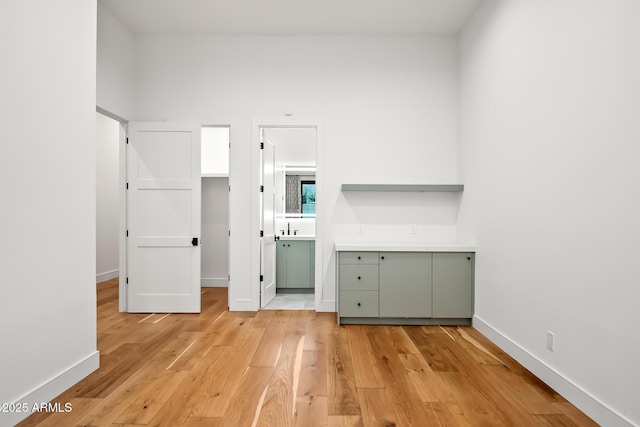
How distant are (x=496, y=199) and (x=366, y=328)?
1822mm

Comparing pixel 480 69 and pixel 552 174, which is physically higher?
pixel 480 69

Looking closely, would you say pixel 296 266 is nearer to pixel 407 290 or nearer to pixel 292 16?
pixel 407 290

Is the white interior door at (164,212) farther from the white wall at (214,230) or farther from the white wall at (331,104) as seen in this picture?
the white wall at (214,230)

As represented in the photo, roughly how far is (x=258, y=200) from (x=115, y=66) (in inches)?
85.5

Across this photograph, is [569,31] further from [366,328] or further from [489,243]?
[366,328]

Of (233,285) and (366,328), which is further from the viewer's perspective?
(233,285)

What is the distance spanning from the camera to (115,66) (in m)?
3.98

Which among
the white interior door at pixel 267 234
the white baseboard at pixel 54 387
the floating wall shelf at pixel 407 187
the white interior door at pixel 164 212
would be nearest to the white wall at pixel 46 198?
the white baseboard at pixel 54 387

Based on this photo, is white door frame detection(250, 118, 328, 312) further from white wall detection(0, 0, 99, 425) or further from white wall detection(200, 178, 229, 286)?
white wall detection(0, 0, 99, 425)

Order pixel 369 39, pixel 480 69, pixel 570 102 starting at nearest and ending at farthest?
pixel 570 102 < pixel 480 69 < pixel 369 39

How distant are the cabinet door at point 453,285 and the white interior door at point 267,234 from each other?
203 cm

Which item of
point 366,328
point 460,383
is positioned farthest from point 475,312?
point 460,383

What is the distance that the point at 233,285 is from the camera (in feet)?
14.1

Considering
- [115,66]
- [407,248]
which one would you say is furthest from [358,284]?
[115,66]
